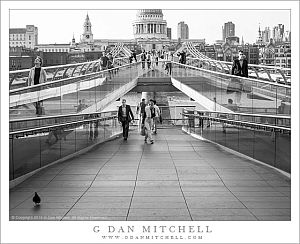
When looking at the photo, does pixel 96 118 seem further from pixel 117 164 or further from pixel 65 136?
pixel 117 164

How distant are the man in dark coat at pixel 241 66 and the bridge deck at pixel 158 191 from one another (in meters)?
3.70

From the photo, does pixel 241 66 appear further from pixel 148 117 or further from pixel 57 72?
pixel 57 72

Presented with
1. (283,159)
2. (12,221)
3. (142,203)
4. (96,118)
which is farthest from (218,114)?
(12,221)

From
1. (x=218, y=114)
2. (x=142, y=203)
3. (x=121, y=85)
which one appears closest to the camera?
(x=142, y=203)

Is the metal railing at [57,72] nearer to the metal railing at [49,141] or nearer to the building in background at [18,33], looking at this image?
the building in background at [18,33]

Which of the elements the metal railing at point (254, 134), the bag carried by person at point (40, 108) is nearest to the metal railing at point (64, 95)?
the bag carried by person at point (40, 108)

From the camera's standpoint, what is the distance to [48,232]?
16.1 feet

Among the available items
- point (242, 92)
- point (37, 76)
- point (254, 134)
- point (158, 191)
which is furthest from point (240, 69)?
point (158, 191)

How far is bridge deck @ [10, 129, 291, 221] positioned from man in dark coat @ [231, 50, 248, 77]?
3.70 metres

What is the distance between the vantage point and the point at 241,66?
37.6 feet

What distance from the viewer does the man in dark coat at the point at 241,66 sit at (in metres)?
11.3

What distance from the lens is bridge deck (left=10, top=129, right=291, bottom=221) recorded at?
17.3 feet

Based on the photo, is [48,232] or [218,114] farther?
[218,114]

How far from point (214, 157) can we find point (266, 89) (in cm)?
173
